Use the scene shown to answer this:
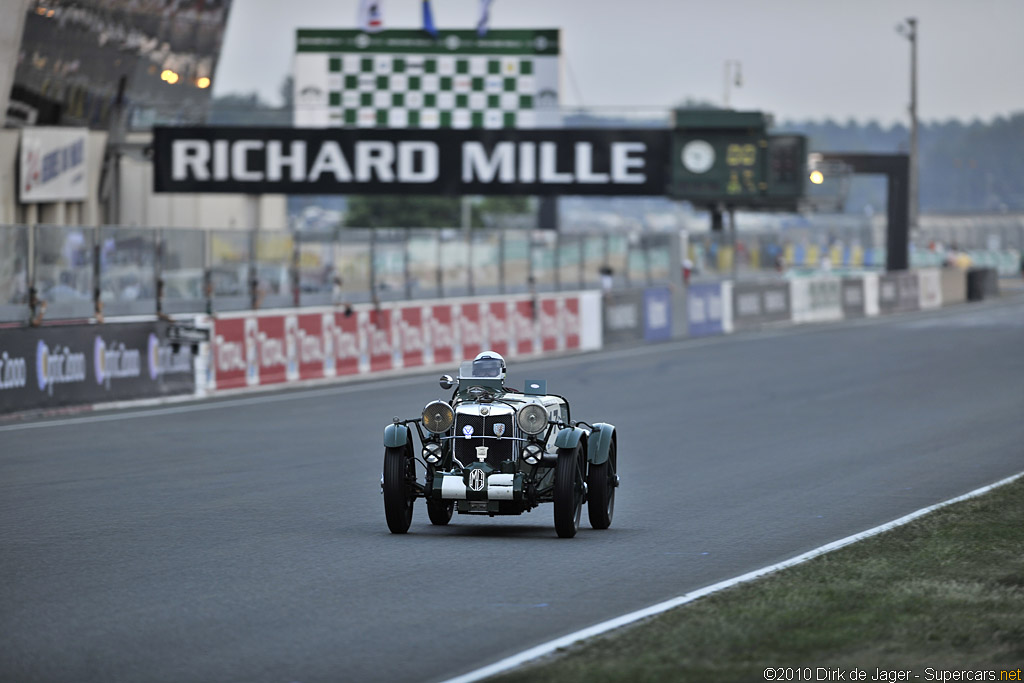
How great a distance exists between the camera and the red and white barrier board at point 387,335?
2297 centimetres

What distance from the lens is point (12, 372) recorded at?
728 inches

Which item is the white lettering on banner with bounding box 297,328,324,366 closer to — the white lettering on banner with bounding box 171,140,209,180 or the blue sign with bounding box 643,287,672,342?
the white lettering on banner with bounding box 171,140,209,180

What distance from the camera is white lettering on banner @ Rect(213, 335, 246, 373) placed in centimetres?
2239

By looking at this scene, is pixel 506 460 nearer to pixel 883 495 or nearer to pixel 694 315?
pixel 883 495

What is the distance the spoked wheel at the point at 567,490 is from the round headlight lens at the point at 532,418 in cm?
25

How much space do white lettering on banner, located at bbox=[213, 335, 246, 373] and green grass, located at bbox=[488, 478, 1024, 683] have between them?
14393 millimetres

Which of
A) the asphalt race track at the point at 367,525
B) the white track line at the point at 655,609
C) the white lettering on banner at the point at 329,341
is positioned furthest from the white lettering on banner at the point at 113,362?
the white track line at the point at 655,609

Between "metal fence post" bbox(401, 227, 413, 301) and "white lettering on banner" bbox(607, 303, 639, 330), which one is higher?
"metal fence post" bbox(401, 227, 413, 301)

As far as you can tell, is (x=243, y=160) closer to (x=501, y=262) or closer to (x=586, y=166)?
(x=501, y=262)

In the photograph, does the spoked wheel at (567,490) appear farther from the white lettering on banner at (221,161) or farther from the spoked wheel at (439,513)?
the white lettering on banner at (221,161)

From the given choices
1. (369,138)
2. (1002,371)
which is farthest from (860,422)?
(369,138)

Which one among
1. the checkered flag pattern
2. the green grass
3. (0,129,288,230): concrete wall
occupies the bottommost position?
the green grass

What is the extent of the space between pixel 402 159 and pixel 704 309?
27.0ft

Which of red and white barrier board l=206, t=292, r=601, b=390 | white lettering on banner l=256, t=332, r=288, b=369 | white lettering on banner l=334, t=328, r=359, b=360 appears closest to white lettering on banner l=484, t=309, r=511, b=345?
red and white barrier board l=206, t=292, r=601, b=390
